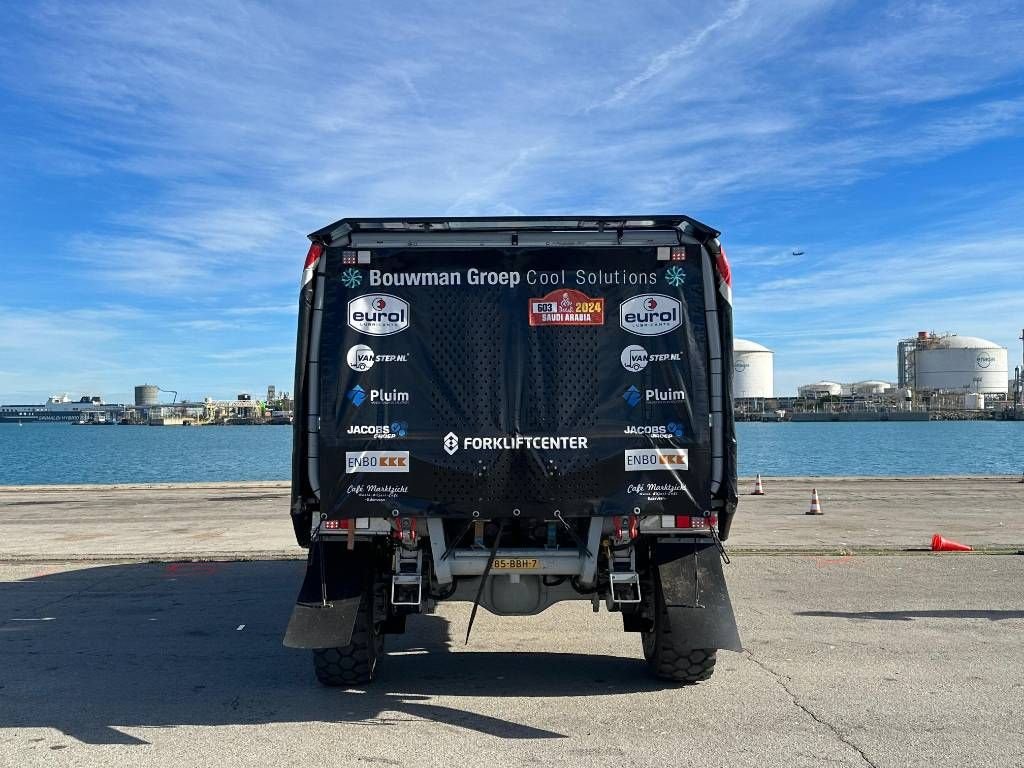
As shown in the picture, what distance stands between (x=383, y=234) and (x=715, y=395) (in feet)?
8.30

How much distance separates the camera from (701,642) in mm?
6242

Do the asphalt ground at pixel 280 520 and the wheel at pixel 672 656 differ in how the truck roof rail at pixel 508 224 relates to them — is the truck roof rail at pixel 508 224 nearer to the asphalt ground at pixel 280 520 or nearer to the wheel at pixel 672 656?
the wheel at pixel 672 656

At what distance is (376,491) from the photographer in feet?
20.6

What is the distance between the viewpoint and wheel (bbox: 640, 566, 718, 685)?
6352 mm

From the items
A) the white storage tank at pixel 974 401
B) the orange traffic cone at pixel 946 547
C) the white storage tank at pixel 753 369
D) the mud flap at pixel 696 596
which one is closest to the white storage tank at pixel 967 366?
the white storage tank at pixel 974 401

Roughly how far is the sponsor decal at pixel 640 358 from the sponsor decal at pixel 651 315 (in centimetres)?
14

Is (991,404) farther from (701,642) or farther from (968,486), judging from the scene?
(701,642)

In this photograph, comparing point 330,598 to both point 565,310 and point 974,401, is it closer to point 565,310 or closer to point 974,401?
point 565,310

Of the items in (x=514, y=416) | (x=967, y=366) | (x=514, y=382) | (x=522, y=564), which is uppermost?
(x=967, y=366)

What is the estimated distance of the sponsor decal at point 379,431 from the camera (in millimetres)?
6297

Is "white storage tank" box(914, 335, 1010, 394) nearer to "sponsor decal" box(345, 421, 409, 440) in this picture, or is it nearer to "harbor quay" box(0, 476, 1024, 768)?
"harbor quay" box(0, 476, 1024, 768)

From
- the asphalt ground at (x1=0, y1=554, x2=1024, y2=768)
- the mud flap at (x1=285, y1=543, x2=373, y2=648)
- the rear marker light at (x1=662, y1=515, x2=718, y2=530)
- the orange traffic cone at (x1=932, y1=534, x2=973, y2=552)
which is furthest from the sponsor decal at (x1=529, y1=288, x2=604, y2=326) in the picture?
the orange traffic cone at (x1=932, y1=534, x2=973, y2=552)

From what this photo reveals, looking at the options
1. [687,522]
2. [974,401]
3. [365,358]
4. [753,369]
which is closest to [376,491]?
[365,358]

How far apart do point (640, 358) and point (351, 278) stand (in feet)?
6.67
